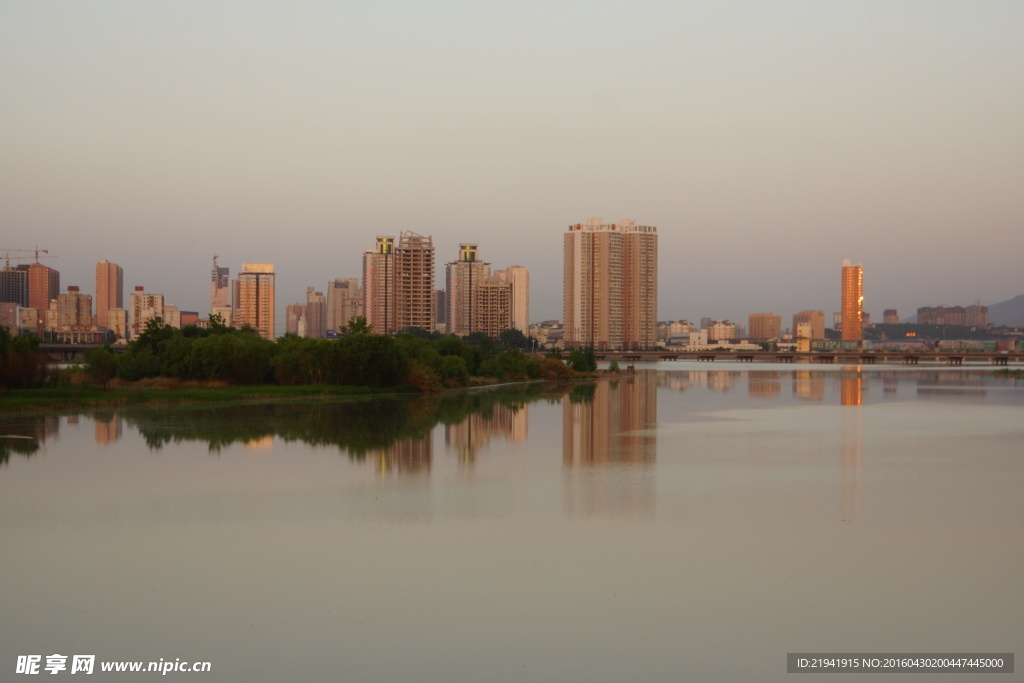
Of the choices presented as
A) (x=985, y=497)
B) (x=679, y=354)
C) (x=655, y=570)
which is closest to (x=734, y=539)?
(x=655, y=570)

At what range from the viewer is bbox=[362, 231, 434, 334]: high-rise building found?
16838 centimetres

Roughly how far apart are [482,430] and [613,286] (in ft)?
499

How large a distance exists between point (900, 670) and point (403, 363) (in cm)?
3671

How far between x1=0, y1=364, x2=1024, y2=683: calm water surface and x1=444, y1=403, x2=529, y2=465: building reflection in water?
0.28 metres

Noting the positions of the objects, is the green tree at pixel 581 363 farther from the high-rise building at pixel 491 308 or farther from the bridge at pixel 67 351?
the high-rise building at pixel 491 308

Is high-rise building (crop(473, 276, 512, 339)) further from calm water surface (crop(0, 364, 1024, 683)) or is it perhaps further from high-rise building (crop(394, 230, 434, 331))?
calm water surface (crop(0, 364, 1024, 683))

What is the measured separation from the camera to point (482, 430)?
86.8ft

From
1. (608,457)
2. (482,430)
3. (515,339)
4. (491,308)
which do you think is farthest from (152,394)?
(491,308)

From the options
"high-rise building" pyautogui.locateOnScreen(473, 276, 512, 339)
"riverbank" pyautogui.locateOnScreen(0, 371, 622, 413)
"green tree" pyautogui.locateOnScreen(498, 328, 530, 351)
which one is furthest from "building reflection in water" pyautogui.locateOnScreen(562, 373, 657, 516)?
"high-rise building" pyautogui.locateOnScreen(473, 276, 512, 339)

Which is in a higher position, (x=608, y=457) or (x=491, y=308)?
(x=491, y=308)

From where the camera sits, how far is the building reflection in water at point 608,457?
1452 centimetres

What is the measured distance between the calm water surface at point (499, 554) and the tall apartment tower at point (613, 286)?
15269 cm

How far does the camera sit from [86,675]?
7367mm

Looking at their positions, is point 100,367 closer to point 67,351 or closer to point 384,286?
point 67,351
